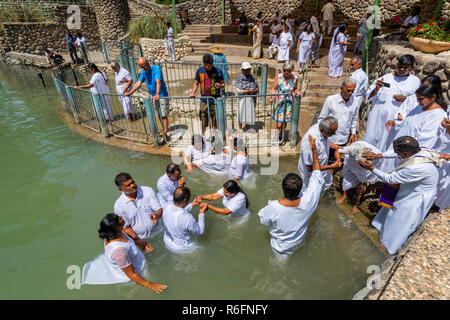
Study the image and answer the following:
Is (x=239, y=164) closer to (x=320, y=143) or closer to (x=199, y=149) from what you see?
(x=199, y=149)

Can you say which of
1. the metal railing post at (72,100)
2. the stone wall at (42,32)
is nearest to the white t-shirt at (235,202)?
the metal railing post at (72,100)

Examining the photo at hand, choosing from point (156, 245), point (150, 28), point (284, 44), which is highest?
point (150, 28)

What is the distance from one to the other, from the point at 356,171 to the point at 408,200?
1061 mm

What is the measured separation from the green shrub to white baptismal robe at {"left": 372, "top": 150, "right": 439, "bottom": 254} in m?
15.7

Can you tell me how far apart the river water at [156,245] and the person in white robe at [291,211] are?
0.46 m

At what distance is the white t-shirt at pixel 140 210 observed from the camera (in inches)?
136

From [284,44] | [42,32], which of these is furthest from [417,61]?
[42,32]

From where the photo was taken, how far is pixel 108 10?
790 inches

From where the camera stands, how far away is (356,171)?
14.0ft

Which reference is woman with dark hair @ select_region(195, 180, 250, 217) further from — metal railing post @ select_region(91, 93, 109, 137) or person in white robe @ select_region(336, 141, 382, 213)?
metal railing post @ select_region(91, 93, 109, 137)

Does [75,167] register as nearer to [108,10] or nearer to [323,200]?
[323,200]

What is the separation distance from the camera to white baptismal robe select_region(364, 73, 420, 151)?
14.8ft
